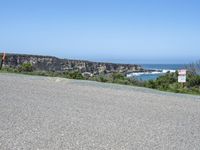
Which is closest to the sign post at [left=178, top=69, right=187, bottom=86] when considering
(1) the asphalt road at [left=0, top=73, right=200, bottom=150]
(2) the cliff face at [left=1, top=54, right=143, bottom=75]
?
(1) the asphalt road at [left=0, top=73, right=200, bottom=150]

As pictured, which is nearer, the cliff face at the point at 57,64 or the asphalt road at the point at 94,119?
the asphalt road at the point at 94,119

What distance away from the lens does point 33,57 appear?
1603 inches

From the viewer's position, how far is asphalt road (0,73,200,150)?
25.5ft

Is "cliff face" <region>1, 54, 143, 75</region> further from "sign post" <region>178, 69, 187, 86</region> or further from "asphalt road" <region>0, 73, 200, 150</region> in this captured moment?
"asphalt road" <region>0, 73, 200, 150</region>

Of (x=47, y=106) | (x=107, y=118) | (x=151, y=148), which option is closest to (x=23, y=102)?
(x=47, y=106)

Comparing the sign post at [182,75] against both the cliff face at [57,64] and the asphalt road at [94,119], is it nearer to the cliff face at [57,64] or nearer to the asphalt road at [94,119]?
the asphalt road at [94,119]

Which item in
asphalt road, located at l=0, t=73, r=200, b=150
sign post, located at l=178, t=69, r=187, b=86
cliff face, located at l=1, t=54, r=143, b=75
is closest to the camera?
asphalt road, located at l=0, t=73, r=200, b=150

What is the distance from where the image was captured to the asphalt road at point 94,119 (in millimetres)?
7774

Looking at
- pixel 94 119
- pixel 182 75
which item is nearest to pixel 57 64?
pixel 182 75

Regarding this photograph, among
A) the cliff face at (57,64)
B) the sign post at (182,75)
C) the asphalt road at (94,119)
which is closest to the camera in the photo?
the asphalt road at (94,119)

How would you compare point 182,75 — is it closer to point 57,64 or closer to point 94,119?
point 94,119

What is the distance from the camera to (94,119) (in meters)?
9.77

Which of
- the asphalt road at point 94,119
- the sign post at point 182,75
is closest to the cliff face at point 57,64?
the sign post at point 182,75

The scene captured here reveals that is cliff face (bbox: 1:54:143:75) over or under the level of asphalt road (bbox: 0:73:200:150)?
over
